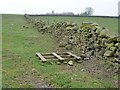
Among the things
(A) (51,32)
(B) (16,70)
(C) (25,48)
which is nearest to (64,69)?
(B) (16,70)

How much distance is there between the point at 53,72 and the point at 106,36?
3.22 m

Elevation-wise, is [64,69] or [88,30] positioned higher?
[88,30]

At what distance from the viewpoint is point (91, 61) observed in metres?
9.47

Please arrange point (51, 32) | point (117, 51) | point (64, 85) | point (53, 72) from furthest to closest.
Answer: point (51, 32)
point (117, 51)
point (53, 72)
point (64, 85)

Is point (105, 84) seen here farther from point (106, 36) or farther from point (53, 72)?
point (106, 36)

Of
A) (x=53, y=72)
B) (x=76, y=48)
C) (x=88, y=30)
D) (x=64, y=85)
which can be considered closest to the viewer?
(x=64, y=85)

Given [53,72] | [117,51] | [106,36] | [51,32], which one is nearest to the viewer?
[53,72]

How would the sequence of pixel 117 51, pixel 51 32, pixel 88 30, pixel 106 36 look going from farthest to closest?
1. pixel 51 32
2. pixel 88 30
3. pixel 106 36
4. pixel 117 51

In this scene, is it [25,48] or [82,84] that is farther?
[25,48]

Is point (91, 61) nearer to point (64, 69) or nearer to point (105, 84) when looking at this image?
point (64, 69)

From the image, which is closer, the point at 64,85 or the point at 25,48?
the point at 64,85

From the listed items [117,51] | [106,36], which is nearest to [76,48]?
[106,36]

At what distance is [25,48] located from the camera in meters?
11.9

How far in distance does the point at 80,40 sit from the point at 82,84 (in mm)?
5339
